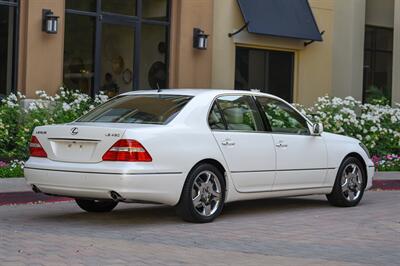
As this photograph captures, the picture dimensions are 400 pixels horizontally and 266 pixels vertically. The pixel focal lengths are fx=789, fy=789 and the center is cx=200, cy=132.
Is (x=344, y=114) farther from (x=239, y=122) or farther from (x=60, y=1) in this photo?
(x=239, y=122)

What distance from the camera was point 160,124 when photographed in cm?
882

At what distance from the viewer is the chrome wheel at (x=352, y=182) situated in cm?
1095

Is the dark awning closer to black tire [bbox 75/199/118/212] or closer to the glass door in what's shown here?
the glass door

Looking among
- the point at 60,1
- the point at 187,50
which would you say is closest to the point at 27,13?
the point at 60,1

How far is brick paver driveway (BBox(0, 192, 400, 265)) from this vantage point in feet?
23.2

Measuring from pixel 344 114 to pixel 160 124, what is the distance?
9079mm

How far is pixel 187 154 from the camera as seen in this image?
874 cm

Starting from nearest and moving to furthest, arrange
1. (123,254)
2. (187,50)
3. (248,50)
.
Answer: (123,254) → (187,50) → (248,50)

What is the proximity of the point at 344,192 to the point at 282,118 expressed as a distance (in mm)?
1461

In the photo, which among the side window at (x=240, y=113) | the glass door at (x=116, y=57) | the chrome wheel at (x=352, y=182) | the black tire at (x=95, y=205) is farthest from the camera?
the glass door at (x=116, y=57)

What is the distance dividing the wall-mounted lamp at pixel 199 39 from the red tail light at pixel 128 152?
34.2 ft

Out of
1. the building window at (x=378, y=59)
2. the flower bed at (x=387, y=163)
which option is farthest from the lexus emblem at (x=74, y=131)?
the building window at (x=378, y=59)

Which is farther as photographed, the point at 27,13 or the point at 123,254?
the point at 27,13

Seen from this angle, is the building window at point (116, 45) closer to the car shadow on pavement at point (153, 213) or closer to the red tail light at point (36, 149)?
the car shadow on pavement at point (153, 213)
